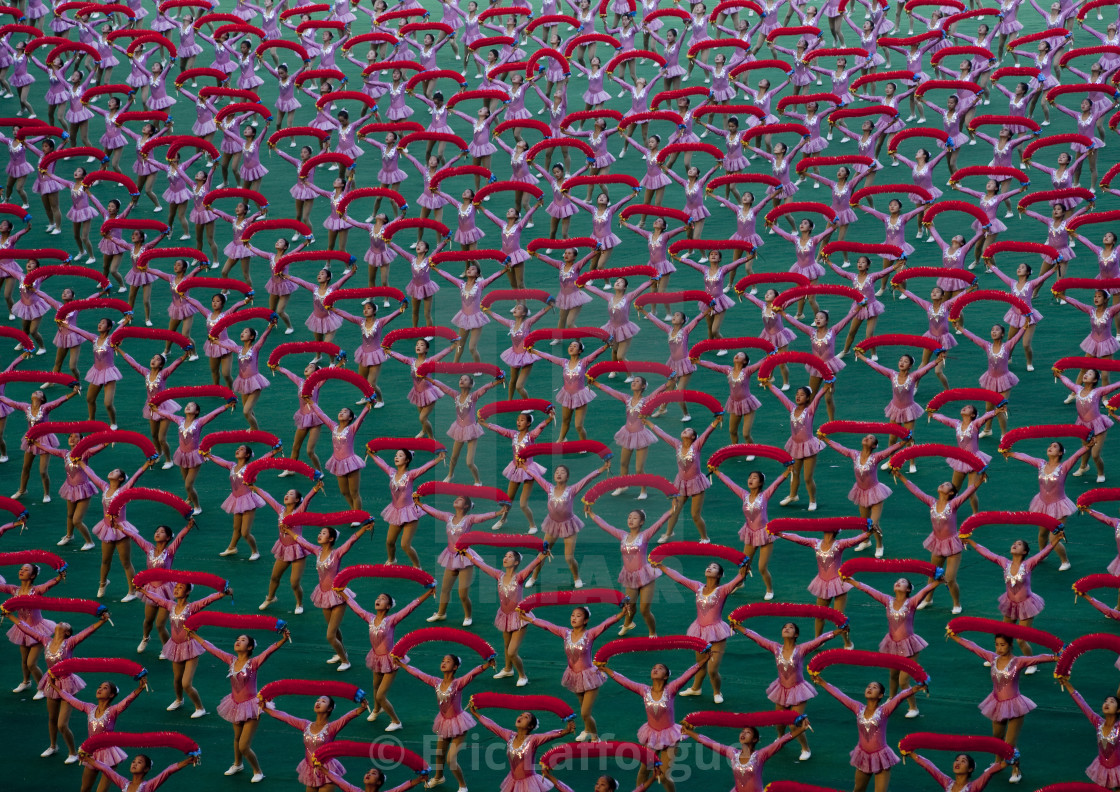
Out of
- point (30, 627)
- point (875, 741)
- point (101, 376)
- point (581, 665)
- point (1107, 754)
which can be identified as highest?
point (1107, 754)

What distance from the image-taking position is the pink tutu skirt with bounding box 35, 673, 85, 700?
15383 millimetres

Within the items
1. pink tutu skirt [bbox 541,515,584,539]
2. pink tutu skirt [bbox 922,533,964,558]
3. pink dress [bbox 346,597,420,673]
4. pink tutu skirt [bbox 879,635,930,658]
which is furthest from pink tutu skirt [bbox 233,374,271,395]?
pink tutu skirt [bbox 879,635,930,658]

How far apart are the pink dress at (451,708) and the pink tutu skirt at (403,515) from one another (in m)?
2.95

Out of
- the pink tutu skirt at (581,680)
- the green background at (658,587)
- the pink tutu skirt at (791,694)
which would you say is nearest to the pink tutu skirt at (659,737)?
the green background at (658,587)

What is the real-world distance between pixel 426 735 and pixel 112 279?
11.2 m

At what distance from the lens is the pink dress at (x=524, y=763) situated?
46.0 feet

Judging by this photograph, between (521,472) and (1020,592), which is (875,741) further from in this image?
(521,472)

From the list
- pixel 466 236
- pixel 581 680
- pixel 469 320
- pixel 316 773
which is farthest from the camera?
pixel 466 236

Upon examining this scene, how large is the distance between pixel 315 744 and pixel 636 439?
237 inches

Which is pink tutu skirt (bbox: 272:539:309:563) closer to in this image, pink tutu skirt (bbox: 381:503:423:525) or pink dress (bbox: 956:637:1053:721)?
pink tutu skirt (bbox: 381:503:423:525)

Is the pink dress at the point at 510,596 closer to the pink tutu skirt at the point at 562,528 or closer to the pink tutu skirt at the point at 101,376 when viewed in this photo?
the pink tutu skirt at the point at 562,528

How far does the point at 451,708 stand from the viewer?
14.8 m

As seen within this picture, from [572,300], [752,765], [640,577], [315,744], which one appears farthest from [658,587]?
[572,300]

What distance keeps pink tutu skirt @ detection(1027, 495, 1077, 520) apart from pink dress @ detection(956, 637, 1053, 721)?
2.74 metres
